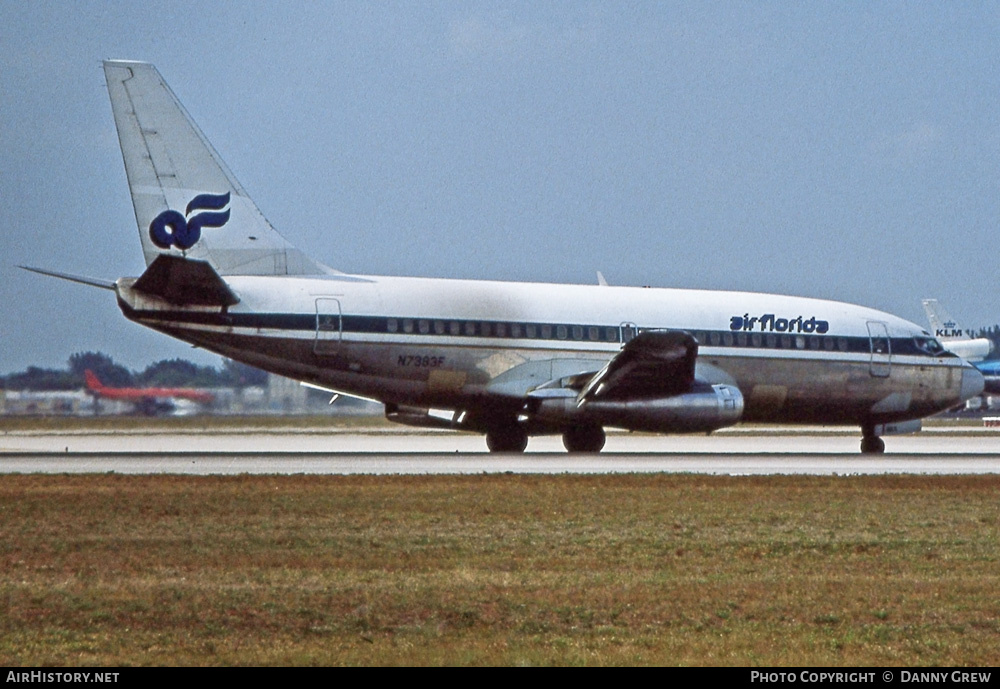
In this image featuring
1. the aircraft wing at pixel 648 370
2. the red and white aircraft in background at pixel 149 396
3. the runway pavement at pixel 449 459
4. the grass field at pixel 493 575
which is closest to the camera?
the grass field at pixel 493 575

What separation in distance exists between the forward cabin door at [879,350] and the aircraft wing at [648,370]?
6.86m

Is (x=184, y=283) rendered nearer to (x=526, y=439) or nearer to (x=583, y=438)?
(x=526, y=439)

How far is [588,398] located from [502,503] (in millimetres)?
11248

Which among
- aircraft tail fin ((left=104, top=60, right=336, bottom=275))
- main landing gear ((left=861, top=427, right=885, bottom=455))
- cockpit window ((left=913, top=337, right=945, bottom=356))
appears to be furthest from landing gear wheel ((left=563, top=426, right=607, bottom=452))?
cockpit window ((left=913, top=337, right=945, bottom=356))

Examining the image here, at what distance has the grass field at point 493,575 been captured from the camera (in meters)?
10.3

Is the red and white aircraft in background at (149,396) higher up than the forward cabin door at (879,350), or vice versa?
the forward cabin door at (879,350)

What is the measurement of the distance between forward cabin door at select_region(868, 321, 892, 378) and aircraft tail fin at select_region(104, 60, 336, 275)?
606 inches

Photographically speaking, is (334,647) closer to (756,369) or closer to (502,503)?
(502,503)

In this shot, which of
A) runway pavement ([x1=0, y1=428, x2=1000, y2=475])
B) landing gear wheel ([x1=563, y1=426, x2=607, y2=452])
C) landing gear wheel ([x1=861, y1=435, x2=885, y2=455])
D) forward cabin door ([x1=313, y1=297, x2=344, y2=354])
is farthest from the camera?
landing gear wheel ([x1=861, y1=435, x2=885, y2=455])

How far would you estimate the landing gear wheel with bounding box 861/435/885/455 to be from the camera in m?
35.7

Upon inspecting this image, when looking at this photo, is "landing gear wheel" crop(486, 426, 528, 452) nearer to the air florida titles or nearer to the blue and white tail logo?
the air florida titles

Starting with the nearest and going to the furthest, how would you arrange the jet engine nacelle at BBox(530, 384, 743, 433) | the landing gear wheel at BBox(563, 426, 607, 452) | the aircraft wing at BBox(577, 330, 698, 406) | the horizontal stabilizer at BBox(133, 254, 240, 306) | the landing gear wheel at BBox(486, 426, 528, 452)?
the horizontal stabilizer at BBox(133, 254, 240, 306) → the aircraft wing at BBox(577, 330, 698, 406) → the jet engine nacelle at BBox(530, 384, 743, 433) → the landing gear wheel at BBox(563, 426, 607, 452) → the landing gear wheel at BBox(486, 426, 528, 452)

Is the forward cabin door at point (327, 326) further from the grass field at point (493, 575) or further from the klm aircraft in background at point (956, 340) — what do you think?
the klm aircraft in background at point (956, 340)

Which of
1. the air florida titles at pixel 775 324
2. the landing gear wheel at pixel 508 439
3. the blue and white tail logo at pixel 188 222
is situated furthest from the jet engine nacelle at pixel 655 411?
the blue and white tail logo at pixel 188 222
